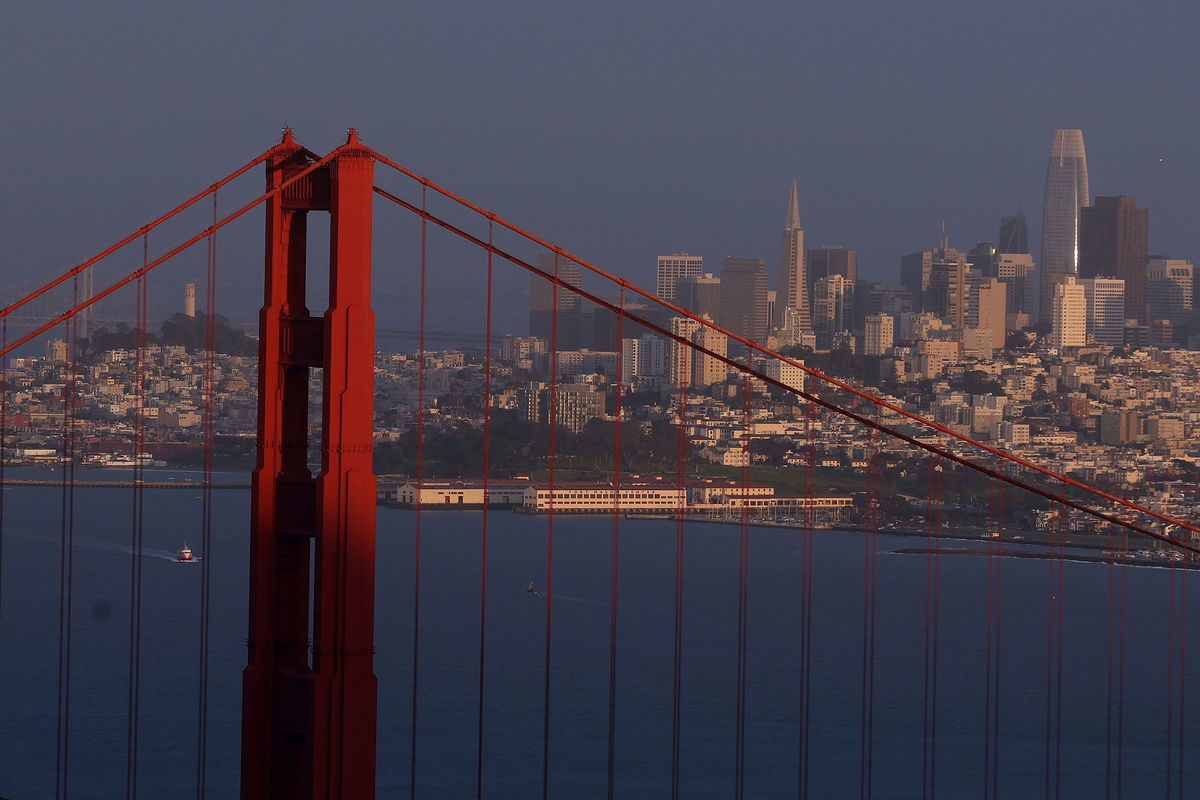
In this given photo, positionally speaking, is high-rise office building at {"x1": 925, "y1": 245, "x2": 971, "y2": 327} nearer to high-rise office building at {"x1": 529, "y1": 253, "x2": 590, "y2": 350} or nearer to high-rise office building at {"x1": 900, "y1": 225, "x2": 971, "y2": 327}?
high-rise office building at {"x1": 900, "y1": 225, "x2": 971, "y2": 327}

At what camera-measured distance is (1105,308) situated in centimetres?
6375

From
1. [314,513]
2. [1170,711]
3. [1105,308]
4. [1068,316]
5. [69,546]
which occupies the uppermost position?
[1105,308]

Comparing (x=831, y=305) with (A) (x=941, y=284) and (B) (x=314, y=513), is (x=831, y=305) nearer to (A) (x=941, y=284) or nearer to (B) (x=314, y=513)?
(A) (x=941, y=284)

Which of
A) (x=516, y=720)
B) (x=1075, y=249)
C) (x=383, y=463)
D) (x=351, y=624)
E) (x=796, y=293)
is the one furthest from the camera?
(x=1075, y=249)

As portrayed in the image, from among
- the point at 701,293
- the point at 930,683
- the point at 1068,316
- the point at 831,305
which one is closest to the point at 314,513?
the point at 930,683

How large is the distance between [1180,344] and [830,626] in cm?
3619

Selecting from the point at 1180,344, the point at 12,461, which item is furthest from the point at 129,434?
the point at 1180,344

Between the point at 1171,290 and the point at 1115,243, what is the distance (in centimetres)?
815

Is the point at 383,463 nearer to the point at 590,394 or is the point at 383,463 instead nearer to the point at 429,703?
the point at 590,394

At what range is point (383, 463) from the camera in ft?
121

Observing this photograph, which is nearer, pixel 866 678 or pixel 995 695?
pixel 866 678

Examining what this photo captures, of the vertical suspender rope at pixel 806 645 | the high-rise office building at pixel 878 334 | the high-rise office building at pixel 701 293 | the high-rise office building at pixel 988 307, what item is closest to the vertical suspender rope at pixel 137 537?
the vertical suspender rope at pixel 806 645

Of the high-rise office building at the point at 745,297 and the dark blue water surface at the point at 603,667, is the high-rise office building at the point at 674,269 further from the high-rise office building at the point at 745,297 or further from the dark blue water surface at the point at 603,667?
the dark blue water surface at the point at 603,667

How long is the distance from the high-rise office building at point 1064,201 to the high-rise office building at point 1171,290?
5451 mm
